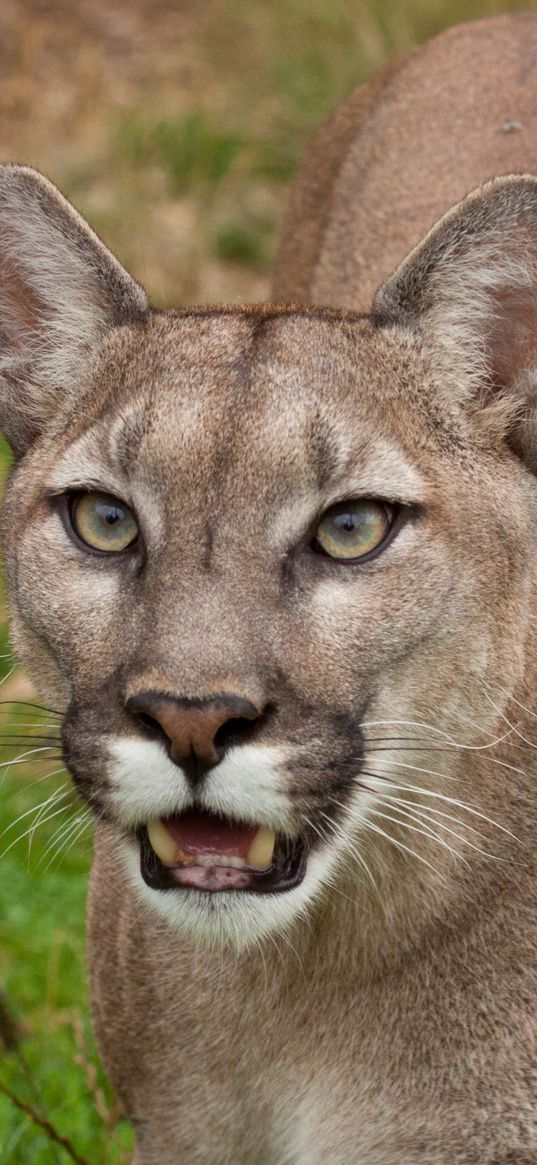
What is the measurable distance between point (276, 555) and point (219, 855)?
570mm

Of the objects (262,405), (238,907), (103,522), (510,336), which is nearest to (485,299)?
(510,336)

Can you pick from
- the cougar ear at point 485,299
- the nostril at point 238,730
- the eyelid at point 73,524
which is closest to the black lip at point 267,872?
the nostril at point 238,730

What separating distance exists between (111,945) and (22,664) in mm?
907

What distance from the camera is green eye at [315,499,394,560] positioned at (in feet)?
11.0

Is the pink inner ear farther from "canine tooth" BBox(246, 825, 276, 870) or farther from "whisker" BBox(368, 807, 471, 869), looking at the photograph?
"canine tooth" BBox(246, 825, 276, 870)

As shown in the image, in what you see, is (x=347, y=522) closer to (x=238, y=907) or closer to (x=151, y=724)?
(x=151, y=724)

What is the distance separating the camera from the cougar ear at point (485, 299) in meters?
3.59

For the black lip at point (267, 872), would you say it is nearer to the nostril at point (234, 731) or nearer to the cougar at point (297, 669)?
the cougar at point (297, 669)

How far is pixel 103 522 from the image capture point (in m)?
3.50

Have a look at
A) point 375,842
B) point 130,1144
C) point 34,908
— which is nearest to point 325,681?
point 375,842

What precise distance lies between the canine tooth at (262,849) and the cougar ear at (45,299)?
1178 millimetres

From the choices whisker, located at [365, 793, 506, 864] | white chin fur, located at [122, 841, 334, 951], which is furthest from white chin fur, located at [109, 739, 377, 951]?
whisker, located at [365, 793, 506, 864]

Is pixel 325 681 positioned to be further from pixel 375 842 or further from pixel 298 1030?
pixel 298 1030

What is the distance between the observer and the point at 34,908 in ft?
20.7
